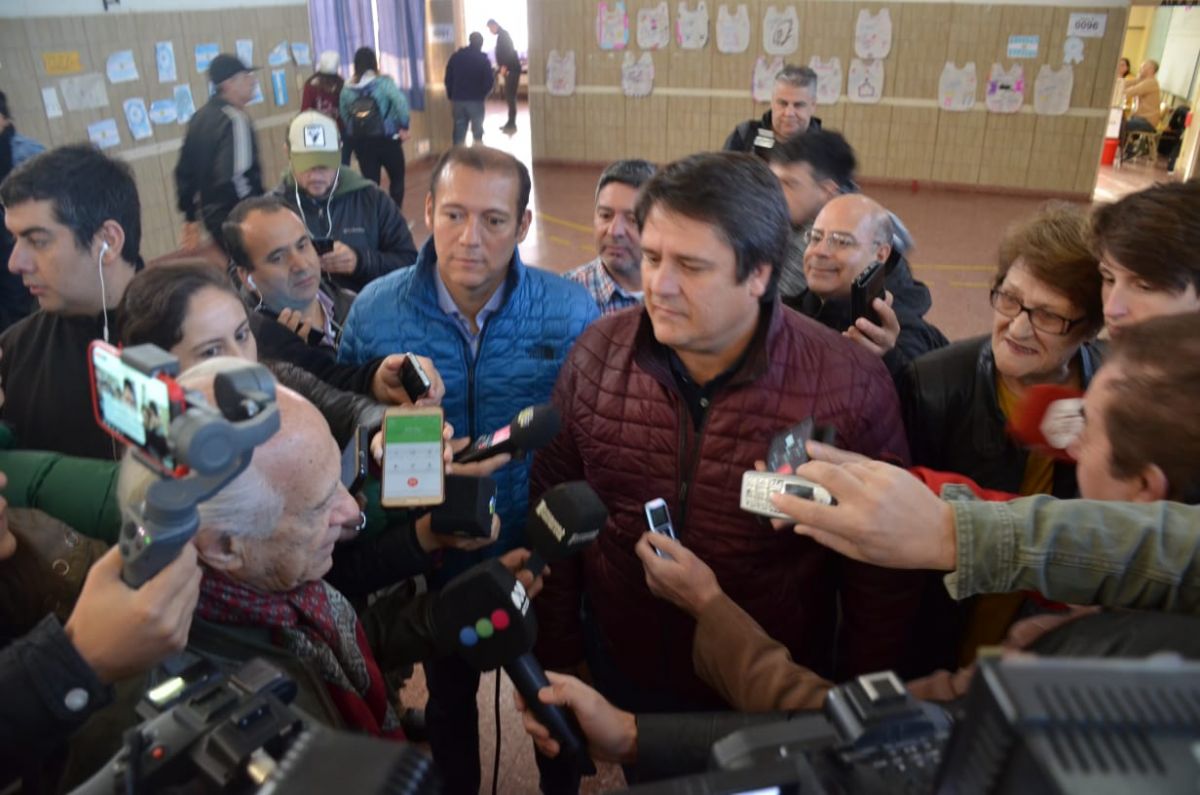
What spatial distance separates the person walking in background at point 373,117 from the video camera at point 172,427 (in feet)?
21.9

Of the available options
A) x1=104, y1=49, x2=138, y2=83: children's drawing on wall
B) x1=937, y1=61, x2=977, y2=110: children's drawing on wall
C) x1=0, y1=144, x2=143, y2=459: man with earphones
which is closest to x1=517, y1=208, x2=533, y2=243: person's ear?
x1=0, y1=144, x2=143, y2=459: man with earphones

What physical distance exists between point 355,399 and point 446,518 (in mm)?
529

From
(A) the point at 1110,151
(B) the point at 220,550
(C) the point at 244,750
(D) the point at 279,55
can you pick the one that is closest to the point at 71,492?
(B) the point at 220,550

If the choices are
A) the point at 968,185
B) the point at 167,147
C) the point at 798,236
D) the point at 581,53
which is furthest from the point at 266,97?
the point at 968,185

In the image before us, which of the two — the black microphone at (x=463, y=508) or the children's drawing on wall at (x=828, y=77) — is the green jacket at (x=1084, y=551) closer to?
the black microphone at (x=463, y=508)

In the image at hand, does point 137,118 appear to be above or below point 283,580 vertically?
above

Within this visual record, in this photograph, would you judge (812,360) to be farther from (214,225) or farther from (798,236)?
(214,225)

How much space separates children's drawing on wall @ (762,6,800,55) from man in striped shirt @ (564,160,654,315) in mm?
7292

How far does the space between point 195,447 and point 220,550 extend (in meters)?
0.54

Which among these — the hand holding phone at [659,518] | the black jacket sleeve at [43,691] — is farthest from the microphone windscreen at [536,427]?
the black jacket sleeve at [43,691]

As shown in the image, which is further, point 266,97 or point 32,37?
point 266,97

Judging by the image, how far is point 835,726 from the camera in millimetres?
751

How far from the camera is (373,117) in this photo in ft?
23.8

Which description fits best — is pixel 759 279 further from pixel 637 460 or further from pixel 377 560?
pixel 377 560
